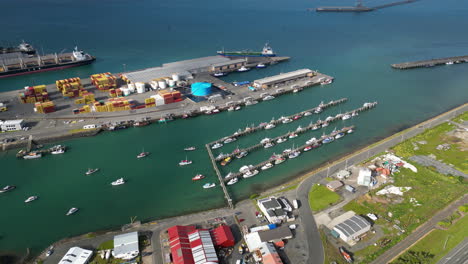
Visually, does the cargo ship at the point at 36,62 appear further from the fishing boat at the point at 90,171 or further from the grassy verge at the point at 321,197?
the grassy verge at the point at 321,197

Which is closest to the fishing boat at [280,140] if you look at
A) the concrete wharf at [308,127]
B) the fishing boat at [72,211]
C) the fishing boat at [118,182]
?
the concrete wharf at [308,127]

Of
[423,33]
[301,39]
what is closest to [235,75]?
[301,39]

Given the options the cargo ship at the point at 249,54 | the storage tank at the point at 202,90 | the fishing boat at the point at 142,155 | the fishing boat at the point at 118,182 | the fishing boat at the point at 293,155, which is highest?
the cargo ship at the point at 249,54

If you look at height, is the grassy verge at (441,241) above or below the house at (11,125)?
below

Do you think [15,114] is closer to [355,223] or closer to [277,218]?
[277,218]

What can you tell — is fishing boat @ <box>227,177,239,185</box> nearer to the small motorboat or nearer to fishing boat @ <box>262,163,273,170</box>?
fishing boat @ <box>262,163,273,170</box>
